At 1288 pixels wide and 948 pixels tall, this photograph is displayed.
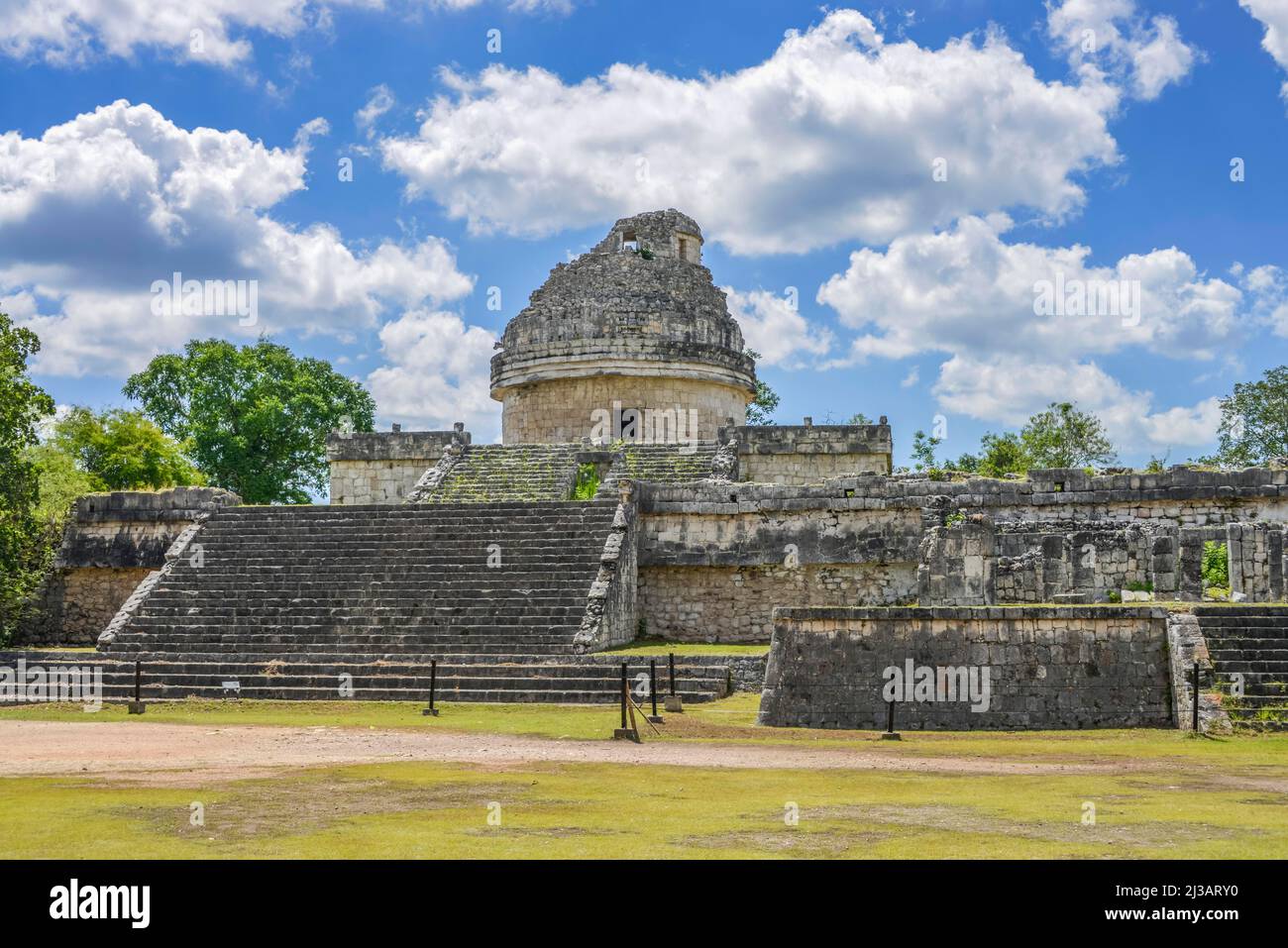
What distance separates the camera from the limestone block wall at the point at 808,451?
2766 cm

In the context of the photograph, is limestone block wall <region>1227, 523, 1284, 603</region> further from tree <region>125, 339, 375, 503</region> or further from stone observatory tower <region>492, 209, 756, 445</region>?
tree <region>125, 339, 375, 503</region>

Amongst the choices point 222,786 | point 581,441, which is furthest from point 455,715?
point 581,441

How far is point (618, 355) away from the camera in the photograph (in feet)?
101

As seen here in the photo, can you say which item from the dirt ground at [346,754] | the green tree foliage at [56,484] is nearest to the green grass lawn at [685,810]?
the dirt ground at [346,754]

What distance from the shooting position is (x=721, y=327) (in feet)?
105

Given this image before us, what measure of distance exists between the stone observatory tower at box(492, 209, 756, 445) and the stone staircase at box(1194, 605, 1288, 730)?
1689 cm

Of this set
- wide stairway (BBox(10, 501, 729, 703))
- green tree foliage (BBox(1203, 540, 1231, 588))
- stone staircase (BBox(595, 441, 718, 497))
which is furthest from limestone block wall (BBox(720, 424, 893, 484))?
green tree foliage (BBox(1203, 540, 1231, 588))

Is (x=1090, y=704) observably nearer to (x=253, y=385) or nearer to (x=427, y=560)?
(x=427, y=560)

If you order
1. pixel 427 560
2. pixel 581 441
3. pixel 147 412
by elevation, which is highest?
pixel 147 412

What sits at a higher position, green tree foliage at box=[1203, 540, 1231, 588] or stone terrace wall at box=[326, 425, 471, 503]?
stone terrace wall at box=[326, 425, 471, 503]

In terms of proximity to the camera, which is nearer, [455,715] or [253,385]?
[455,715]

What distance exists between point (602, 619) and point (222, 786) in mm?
10487

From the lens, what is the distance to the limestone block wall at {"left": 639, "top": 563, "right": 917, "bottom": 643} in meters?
22.5
